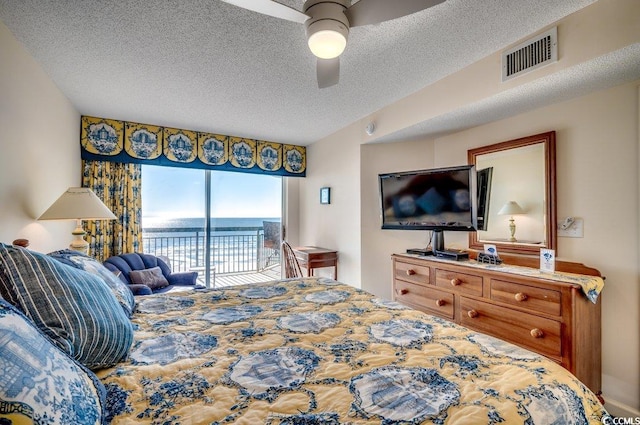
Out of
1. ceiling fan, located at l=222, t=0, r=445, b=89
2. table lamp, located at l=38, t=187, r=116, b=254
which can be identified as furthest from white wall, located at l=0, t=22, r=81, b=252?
ceiling fan, located at l=222, t=0, r=445, b=89

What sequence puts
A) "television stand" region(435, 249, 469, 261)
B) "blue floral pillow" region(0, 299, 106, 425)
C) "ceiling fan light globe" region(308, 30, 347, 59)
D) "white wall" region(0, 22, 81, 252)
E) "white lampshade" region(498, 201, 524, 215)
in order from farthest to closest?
"television stand" region(435, 249, 469, 261) → "white lampshade" region(498, 201, 524, 215) → "white wall" region(0, 22, 81, 252) → "ceiling fan light globe" region(308, 30, 347, 59) → "blue floral pillow" region(0, 299, 106, 425)

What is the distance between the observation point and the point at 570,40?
173 cm

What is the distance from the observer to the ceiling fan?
1338mm

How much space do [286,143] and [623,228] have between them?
12.8 ft

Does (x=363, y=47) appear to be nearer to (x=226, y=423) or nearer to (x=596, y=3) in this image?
(x=596, y=3)

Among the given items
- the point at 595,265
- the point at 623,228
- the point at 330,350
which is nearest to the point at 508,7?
the point at 623,228

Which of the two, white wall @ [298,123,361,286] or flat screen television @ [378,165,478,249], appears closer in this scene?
flat screen television @ [378,165,478,249]

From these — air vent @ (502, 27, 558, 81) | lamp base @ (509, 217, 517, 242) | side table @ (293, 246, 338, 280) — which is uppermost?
air vent @ (502, 27, 558, 81)

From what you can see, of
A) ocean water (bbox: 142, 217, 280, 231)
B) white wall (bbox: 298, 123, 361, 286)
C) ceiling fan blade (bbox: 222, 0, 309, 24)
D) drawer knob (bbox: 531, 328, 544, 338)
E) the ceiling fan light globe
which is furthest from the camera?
ocean water (bbox: 142, 217, 280, 231)

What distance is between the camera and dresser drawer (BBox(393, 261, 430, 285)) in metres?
2.76

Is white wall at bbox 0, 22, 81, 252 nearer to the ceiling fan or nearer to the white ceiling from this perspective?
the white ceiling

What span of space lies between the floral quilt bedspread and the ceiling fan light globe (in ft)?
4.56

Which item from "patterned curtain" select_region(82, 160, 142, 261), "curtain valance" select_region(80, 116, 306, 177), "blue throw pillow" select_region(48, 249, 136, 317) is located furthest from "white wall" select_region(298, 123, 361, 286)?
"blue throw pillow" select_region(48, 249, 136, 317)

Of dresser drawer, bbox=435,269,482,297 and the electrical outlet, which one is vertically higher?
the electrical outlet
